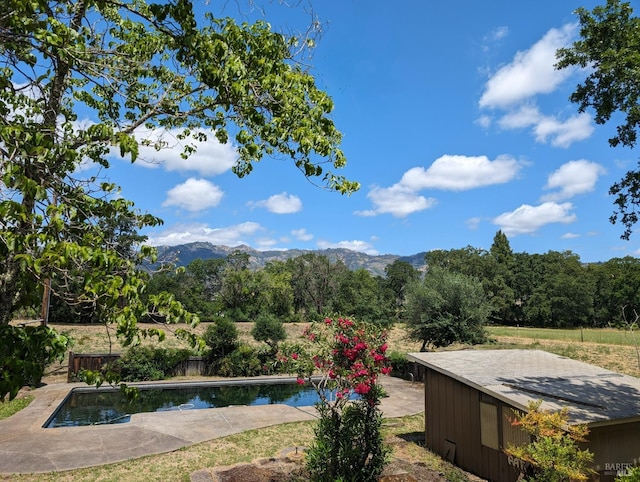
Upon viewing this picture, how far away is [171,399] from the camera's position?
53.3 ft

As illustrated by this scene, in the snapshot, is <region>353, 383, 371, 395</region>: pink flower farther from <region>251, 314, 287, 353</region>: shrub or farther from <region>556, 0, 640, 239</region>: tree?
<region>251, 314, 287, 353</region>: shrub

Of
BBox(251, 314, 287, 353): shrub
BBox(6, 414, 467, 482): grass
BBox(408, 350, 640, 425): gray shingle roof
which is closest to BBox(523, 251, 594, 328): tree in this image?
BBox(251, 314, 287, 353): shrub

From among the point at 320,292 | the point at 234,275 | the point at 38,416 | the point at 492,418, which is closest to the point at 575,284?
the point at 320,292

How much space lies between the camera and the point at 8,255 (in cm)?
327

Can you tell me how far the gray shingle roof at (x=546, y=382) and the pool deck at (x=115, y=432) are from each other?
379 centimetres

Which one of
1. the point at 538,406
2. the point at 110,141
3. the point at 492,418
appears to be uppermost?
the point at 110,141

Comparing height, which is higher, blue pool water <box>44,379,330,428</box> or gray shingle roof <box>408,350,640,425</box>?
gray shingle roof <box>408,350,640,425</box>

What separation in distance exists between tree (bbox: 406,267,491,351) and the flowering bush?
49.7ft

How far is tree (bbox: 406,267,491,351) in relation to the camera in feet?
72.6

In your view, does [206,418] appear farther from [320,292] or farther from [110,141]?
[320,292]

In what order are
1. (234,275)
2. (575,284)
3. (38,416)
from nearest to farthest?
1. (38,416)
2. (234,275)
3. (575,284)

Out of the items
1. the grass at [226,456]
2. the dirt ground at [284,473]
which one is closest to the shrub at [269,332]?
the grass at [226,456]

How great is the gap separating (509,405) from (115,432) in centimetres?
966

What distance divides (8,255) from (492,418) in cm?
866
